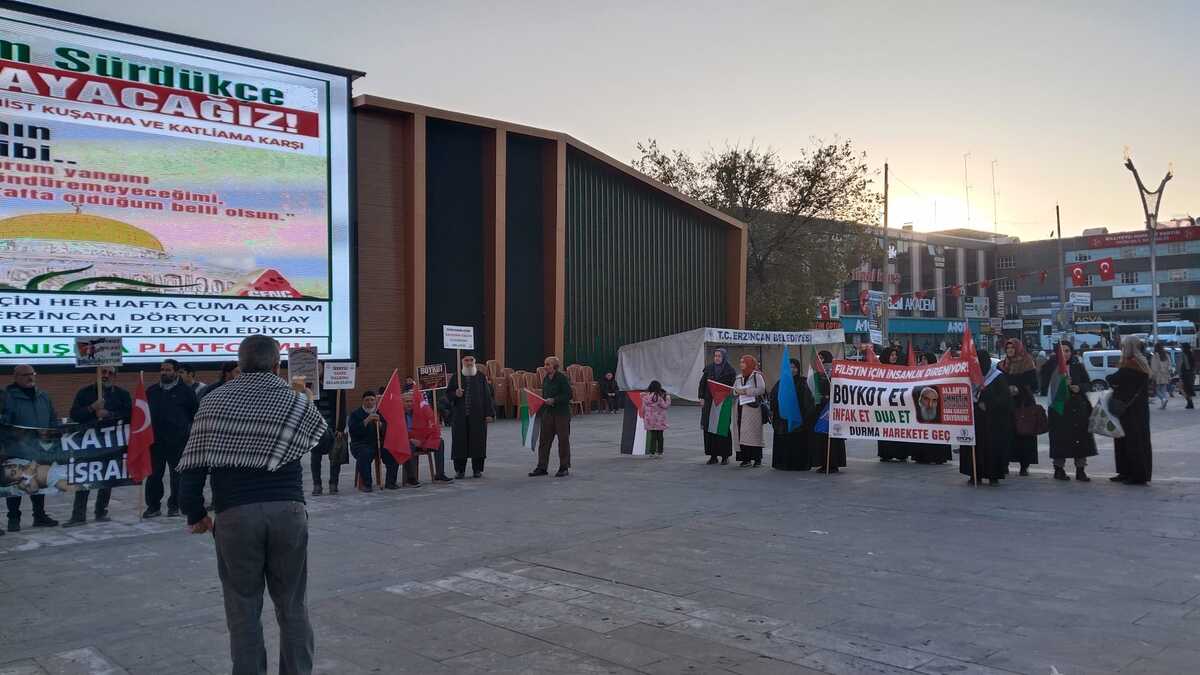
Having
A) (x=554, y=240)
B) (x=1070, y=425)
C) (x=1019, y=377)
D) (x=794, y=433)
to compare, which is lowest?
(x=794, y=433)

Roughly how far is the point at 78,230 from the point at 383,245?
26.2 ft

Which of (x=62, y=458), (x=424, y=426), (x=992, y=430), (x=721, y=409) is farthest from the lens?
(x=721, y=409)

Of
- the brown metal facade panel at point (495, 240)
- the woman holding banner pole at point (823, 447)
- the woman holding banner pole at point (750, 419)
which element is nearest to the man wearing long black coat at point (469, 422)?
the woman holding banner pole at point (750, 419)

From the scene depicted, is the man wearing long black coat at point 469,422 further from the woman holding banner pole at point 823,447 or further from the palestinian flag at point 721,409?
the woman holding banner pole at point 823,447

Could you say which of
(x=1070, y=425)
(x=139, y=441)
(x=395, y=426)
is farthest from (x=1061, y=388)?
(x=139, y=441)

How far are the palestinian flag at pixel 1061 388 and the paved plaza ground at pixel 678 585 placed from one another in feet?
3.66

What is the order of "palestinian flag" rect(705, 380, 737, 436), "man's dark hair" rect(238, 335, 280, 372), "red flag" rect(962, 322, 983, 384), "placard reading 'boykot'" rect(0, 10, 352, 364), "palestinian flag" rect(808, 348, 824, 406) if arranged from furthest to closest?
1. "placard reading 'boykot'" rect(0, 10, 352, 364)
2. "palestinian flag" rect(705, 380, 737, 436)
3. "palestinian flag" rect(808, 348, 824, 406)
4. "red flag" rect(962, 322, 983, 384)
5. "man's dark hair" rect(238, 335, 280, 372)

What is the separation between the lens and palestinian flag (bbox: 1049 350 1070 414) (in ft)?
39.4

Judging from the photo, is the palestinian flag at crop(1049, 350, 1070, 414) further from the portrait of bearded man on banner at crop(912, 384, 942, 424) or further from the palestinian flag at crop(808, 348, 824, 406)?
the palestinian flag at crop(808, 348, 824, 406)

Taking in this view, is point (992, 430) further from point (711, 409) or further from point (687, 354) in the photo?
point (687, 354)

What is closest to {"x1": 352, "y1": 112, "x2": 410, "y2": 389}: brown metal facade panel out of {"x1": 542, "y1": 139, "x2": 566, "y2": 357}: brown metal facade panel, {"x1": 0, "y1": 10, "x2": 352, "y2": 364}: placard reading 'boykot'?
{"x1": 0, "y1": 10, "x2": 352, "y2": 364}: placard reading 'boykot'

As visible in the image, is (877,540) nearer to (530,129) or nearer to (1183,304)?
(530,129)

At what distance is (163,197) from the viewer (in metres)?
19.1

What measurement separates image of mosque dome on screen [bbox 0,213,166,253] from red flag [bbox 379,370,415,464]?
9.13 m
